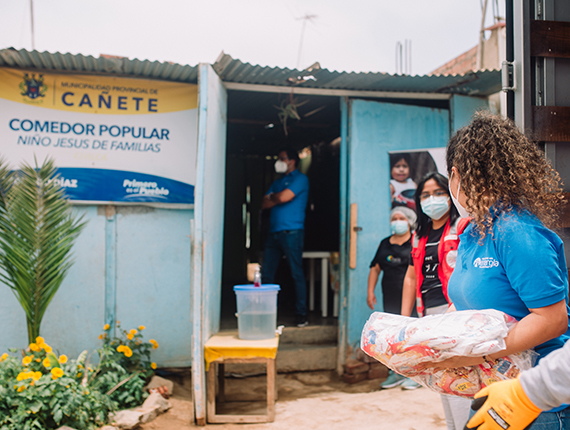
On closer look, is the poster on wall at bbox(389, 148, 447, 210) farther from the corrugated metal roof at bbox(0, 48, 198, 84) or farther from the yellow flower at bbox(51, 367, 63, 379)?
the yellow flower at bbox(51, 367, 63, 379)

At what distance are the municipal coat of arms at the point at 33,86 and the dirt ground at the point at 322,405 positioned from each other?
312 centimetres

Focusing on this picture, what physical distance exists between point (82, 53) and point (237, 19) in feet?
26.2

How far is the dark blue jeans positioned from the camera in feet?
16.7

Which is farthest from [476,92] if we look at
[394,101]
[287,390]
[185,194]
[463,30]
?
[463,30]

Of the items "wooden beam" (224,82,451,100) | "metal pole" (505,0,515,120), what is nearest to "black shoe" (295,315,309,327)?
"wooden beam" (224,82,451,100)

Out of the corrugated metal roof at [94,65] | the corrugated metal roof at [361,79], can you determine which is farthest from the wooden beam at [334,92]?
the corrugated metal roof at [94,65]

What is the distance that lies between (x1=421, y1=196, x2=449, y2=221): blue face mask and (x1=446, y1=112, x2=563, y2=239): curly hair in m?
1.52

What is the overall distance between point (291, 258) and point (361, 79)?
2.04m

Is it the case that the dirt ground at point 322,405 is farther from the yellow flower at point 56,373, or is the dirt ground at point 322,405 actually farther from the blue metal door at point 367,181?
the yellow flower at point 56,373

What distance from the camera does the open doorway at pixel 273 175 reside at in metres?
5.74

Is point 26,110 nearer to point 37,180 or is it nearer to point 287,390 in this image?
point 37,180

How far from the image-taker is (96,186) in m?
4.52

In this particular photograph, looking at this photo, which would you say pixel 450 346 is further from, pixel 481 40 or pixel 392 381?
pixel 481 40

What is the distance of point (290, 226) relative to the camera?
16.8 ft
